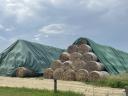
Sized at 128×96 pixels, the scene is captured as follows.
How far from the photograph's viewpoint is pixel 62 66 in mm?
21797

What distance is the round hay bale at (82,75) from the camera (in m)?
20.0

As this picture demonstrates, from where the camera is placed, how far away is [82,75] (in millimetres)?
20219

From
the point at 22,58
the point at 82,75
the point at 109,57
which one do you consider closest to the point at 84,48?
the point at 82,75

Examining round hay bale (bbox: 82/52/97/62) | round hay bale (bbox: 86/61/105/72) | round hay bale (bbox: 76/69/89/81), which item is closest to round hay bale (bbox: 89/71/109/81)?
round hay bale (bbox: 76/69/89/81)

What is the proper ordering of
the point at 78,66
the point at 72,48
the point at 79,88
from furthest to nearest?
the point at 72,48 < the point at 78,66 < the point at 79,88

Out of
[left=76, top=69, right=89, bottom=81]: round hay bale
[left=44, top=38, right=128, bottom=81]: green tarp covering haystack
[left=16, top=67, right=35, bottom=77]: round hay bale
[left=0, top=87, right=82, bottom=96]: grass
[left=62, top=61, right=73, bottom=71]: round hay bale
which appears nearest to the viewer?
[left=0, top=87, right=82, bottom=96]: grass

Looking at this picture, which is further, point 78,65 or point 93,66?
point 78,65

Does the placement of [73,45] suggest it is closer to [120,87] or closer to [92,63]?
[92,63]

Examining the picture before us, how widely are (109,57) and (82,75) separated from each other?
16.0ft

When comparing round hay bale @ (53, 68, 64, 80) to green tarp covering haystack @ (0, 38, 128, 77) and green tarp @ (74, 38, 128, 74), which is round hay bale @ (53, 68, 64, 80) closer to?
green tarp covering haystack @ (0, 38, 128, 77)

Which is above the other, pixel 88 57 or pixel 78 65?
pixel 88 57

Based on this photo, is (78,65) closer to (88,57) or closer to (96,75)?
(88,57)

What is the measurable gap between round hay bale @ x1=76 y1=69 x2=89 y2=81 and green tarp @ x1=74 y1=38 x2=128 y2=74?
7.16ft

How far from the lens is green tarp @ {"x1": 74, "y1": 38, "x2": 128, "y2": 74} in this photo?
22.7 meters
